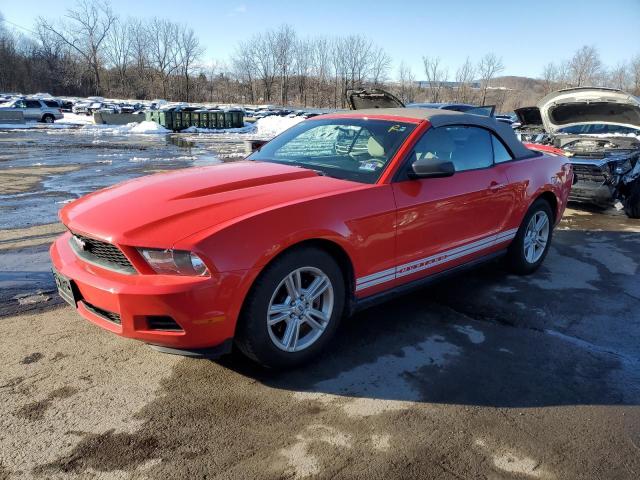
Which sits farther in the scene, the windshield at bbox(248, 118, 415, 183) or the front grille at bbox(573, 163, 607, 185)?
the front grille at bbox(573, 163, 607, 185)

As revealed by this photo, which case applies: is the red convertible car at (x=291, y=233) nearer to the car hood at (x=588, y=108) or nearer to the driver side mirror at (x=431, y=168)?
the driver side mirror at (x=431, y=168)

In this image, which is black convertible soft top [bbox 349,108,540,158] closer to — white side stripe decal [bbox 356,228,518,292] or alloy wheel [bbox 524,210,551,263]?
alloy wheel [bbox 524,210,551,263]

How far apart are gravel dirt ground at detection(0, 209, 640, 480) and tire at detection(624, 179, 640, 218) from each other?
4.54 m

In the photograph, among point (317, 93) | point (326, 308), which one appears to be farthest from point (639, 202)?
point (317, 93)

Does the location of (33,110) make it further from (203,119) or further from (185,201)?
(185,201)

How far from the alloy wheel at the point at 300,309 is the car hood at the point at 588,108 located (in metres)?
7.46

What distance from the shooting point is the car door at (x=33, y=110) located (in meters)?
34.5

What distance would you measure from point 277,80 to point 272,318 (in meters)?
80.3

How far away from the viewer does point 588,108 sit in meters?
9.18

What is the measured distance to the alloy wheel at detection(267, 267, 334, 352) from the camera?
9.47 ft

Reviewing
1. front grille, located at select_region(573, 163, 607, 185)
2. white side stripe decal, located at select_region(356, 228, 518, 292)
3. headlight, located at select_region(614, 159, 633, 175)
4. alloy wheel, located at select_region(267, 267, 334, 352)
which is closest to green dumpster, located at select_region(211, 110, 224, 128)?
front grille, located at select_region(573, 163, 607, 185)

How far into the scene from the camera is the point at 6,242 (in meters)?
5.59

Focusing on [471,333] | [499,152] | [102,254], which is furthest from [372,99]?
[102,254]

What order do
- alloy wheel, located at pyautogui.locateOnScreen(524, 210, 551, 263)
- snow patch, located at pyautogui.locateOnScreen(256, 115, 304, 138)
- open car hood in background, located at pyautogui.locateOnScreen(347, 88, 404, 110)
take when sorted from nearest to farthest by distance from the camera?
alloy wheel, located at pyautogui.locateOnScreen(524, 210, 551, 263) → open car hood in background, located at pyautogui.locateOnScreen(347, 88, 404, 110) → snow patch, located at pyautogui.locateOnScreen(256, 115, 304, 138)
